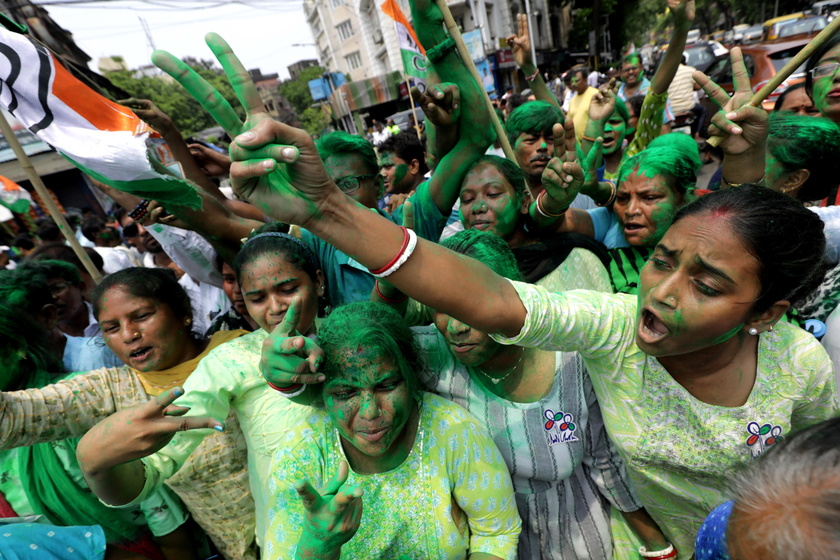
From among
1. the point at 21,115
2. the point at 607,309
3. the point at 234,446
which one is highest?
the point at 21,115

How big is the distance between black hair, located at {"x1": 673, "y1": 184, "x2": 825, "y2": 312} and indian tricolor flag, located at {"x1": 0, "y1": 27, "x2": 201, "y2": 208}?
198 centimetres

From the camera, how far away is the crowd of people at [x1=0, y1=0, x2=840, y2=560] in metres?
1.03

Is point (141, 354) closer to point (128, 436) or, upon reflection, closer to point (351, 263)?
point (128, 436)

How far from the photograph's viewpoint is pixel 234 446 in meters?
1.88

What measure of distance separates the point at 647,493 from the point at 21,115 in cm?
292

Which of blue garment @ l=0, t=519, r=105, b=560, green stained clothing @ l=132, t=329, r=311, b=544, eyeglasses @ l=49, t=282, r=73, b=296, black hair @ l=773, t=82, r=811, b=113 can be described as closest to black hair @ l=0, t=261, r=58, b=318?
eyeglasses @ l=49, t=282, r=73, b=296

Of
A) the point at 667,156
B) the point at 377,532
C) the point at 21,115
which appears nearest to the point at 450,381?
the point at 377,532

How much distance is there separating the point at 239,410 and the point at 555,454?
4.03ft

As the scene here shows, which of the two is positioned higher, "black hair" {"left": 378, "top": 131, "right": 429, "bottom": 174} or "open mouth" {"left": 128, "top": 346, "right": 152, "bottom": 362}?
"black hair" {"left": 378, "top": 131, "right": 429, "bottom": 174}

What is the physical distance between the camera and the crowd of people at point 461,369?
103 centimetres

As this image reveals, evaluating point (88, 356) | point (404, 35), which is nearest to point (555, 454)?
point (88, 356)

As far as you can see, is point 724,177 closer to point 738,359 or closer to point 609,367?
point 738,359

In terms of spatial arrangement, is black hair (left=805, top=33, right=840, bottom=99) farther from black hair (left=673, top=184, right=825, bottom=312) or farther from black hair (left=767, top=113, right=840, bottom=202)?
black hair (left=673, top=184, right=825, bottom=312)

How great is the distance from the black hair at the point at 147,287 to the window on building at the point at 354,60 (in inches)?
1796
